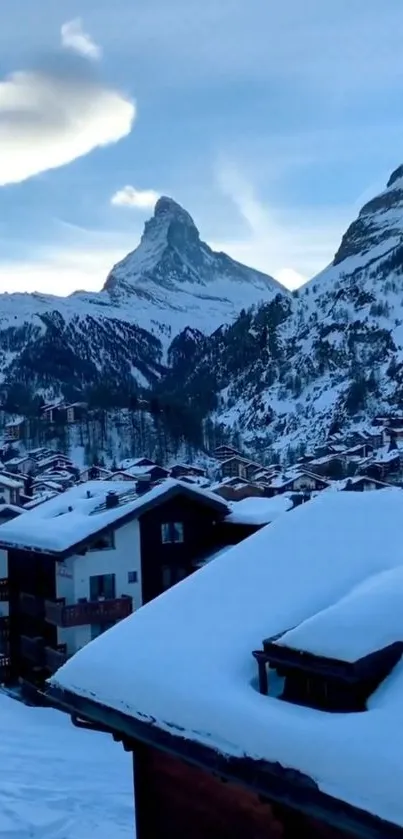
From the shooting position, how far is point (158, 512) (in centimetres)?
2553

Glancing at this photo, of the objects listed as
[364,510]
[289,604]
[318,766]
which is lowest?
[318,766]

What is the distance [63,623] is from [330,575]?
1863 centimetres

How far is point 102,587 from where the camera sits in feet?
80.3

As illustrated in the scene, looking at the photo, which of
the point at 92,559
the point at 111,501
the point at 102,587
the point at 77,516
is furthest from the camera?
the point at 111,501

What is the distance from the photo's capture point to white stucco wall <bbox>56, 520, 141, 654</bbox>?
2333 centimetres

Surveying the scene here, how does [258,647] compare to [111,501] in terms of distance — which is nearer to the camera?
[258,647]

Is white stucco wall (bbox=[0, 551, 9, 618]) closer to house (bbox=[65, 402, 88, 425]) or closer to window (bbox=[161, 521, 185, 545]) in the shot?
window (bbox=[161, 521, 185, 545])

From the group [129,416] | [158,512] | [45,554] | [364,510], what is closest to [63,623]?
[45,554]

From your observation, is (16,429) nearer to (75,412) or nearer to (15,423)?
(15,423)

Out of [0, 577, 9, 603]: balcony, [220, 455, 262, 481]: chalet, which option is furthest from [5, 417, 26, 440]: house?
[0, 577, 9, 603]: balcony

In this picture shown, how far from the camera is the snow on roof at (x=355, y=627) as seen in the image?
166 inches

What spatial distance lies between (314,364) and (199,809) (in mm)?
163318

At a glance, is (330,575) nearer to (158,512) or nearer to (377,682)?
(377,682)

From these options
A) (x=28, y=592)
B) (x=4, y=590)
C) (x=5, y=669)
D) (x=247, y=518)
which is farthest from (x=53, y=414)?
(x=247, y=518)
